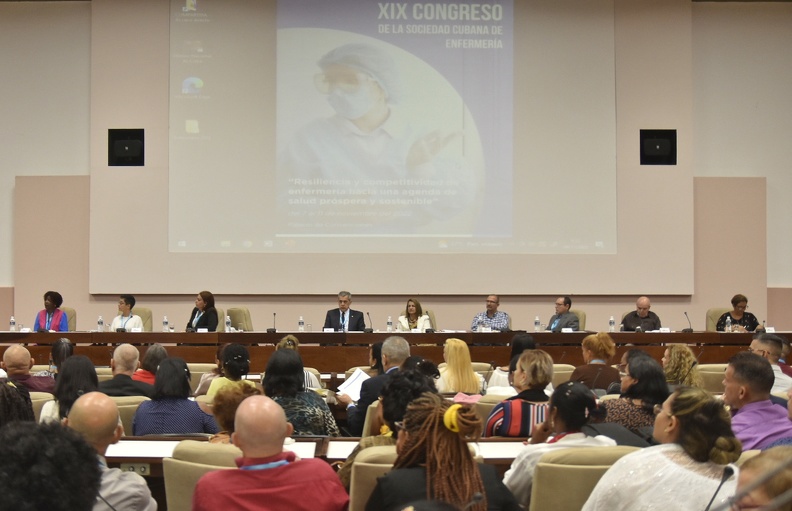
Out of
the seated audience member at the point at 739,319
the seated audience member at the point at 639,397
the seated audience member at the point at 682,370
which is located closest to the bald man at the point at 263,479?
the seated audience member at the point at 639,397

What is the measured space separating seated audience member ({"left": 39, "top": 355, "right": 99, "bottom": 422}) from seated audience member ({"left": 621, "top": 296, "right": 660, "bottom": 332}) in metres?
6.63

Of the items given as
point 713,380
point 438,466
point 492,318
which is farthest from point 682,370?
point 492,318

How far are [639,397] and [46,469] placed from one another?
271cm

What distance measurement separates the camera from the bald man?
2.18m

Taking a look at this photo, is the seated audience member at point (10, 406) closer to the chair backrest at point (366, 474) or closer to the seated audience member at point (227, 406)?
the seated audience member at point (227, 406)

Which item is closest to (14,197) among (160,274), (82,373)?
(160,274)

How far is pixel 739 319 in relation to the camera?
9047 millimetres

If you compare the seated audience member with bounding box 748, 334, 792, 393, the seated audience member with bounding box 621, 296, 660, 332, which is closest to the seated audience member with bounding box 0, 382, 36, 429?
the seated audience member with bounding box 748, 334, 792, 393

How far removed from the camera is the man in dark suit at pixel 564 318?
29.4ft

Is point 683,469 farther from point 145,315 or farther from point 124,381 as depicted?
point 145,315

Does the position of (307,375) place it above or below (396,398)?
below

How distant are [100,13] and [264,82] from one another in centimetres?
215

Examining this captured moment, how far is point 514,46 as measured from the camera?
10.1m

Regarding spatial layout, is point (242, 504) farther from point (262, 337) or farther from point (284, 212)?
point (284, 212)
